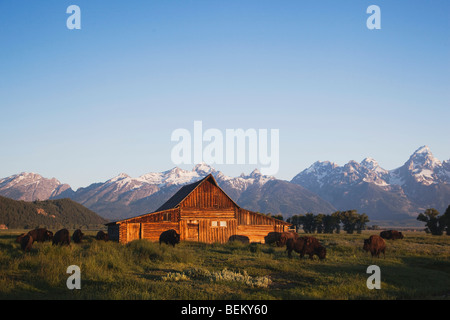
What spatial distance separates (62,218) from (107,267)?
469ft

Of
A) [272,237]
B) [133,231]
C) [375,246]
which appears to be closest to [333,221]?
[272,237]

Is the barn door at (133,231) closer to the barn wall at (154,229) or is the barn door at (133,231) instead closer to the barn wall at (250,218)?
the barn wall at (154,229)

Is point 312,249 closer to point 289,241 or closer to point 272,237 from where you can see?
point 289,241

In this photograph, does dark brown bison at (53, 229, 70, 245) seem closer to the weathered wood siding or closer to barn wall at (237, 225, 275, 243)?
the weathered wood siding

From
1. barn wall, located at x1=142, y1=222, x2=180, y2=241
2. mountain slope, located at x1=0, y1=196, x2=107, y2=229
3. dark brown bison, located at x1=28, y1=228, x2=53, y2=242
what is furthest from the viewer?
mountain slope, located at x1=0, y1=196, x2=107, y2=229

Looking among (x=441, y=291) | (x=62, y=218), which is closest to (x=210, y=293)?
(x=441, y=291)

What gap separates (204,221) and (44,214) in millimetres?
123072

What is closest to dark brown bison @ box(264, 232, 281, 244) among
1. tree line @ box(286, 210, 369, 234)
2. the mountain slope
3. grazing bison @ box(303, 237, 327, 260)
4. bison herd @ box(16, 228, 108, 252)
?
grazing bison @ box(303, 237, 327, 260)

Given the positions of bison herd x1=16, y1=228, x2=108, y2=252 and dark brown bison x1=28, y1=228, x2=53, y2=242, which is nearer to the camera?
bison herd x1=16, y1=228, x2=108, y2=252

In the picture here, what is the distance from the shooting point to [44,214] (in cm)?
13962

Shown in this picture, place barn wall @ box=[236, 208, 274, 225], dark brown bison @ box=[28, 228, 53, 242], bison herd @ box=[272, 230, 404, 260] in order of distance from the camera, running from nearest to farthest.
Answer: bison herd @ box=[272, 230, 404, 260]
dark brown bison @ box=[28, 228, 53, 242]
barn wall @ box=[236, 208, 274, 225]

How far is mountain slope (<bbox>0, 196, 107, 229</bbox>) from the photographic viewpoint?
12219cm

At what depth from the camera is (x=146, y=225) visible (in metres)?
35.9
